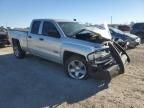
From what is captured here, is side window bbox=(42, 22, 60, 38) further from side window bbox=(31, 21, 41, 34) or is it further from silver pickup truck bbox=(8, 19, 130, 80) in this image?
side window bbox=(31, 21, 41, 34)

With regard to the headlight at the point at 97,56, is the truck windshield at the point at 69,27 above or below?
above

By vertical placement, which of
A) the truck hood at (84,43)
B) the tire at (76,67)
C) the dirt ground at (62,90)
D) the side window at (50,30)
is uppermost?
the side window at (50,30)

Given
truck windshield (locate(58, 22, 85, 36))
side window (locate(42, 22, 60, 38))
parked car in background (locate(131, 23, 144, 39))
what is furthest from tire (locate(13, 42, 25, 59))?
parked car in background (locate(131, 23, 144, 39))

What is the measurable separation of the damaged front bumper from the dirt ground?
0.37 m

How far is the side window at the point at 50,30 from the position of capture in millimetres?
7553

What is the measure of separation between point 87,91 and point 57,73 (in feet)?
6.55

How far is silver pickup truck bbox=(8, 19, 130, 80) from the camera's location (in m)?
6.39

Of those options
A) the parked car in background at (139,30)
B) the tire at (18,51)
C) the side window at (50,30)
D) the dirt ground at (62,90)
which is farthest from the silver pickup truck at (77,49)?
the parked car in background at (139,30)

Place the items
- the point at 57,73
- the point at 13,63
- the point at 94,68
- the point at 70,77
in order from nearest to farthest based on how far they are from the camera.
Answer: the point at 94,68 < the point at 70,77 < the point at 57,73 < the point at 13,63

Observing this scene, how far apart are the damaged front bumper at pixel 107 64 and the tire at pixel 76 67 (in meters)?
0.32

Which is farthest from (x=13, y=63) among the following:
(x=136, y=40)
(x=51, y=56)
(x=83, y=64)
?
(x=136, y=40)

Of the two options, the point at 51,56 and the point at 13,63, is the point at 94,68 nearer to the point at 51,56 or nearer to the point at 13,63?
the point at 51,56

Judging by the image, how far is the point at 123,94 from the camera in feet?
18.9

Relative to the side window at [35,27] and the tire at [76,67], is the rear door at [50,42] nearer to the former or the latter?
the side window at [35,27]
